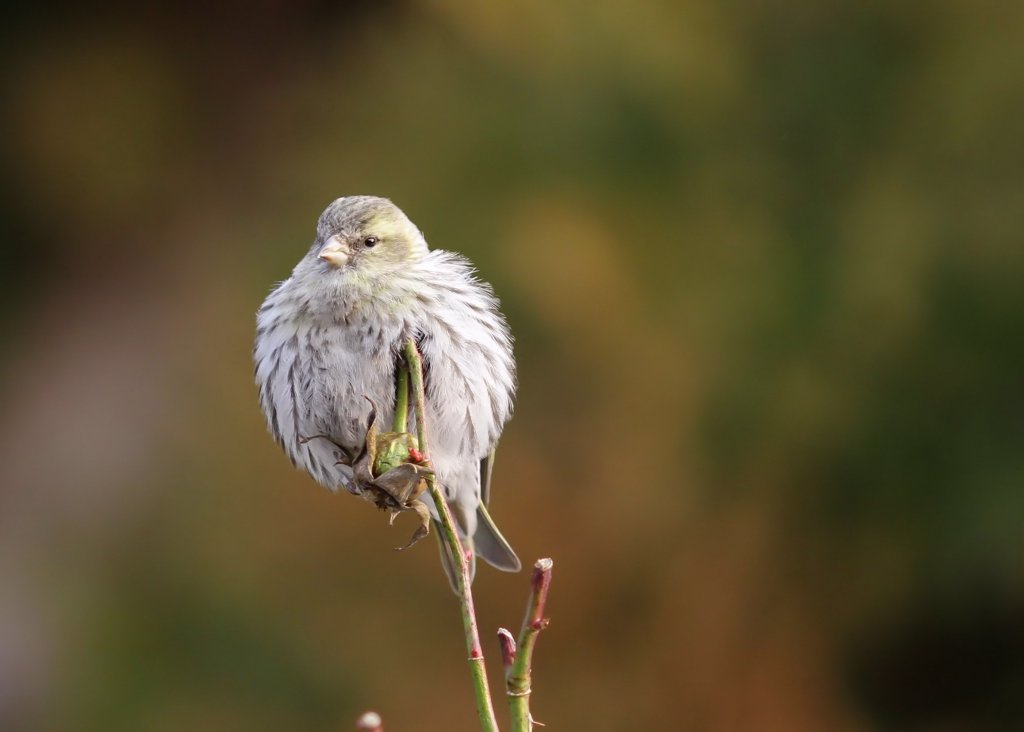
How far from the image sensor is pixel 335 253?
1.75m

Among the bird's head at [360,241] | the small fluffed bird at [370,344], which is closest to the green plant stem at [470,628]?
the small fluffed bird at [370,344]

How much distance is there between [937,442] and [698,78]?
4.78 ft

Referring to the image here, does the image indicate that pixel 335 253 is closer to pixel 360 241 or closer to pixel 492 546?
pixel 360 241

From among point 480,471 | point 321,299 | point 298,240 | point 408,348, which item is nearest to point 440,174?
point 298,240

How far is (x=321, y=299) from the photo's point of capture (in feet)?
5.95

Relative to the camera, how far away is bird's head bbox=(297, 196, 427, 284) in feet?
5.92

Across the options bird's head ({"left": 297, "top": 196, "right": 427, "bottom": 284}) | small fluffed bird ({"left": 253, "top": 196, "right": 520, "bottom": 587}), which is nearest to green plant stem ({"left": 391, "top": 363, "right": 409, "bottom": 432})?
small fluffed bird ({"left": 253, "top": 196, "right": 520, "bottom": 587})

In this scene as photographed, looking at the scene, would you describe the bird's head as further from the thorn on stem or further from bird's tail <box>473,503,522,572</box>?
A: the thorn on stem

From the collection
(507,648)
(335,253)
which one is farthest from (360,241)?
(507,648)

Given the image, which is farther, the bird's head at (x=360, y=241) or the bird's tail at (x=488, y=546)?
the bird's tail at (x=488, y=546)

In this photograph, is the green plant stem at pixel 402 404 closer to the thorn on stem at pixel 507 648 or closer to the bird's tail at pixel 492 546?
the thorn on stem at pixel 507 648

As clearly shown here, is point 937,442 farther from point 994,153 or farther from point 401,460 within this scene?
point 401,460

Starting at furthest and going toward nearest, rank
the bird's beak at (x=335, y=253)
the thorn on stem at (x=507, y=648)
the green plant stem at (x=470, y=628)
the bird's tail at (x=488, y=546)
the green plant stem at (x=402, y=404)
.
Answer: the bird's tail at (x=488, y=546) < the bird's beak at (x=335, y=253) < the green plant stem at (x=402, y=404) < the thorn on stem at (x=507, y=648) < the green plant stem at (x=470, y=628)

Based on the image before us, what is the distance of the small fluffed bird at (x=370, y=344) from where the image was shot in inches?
69.4
